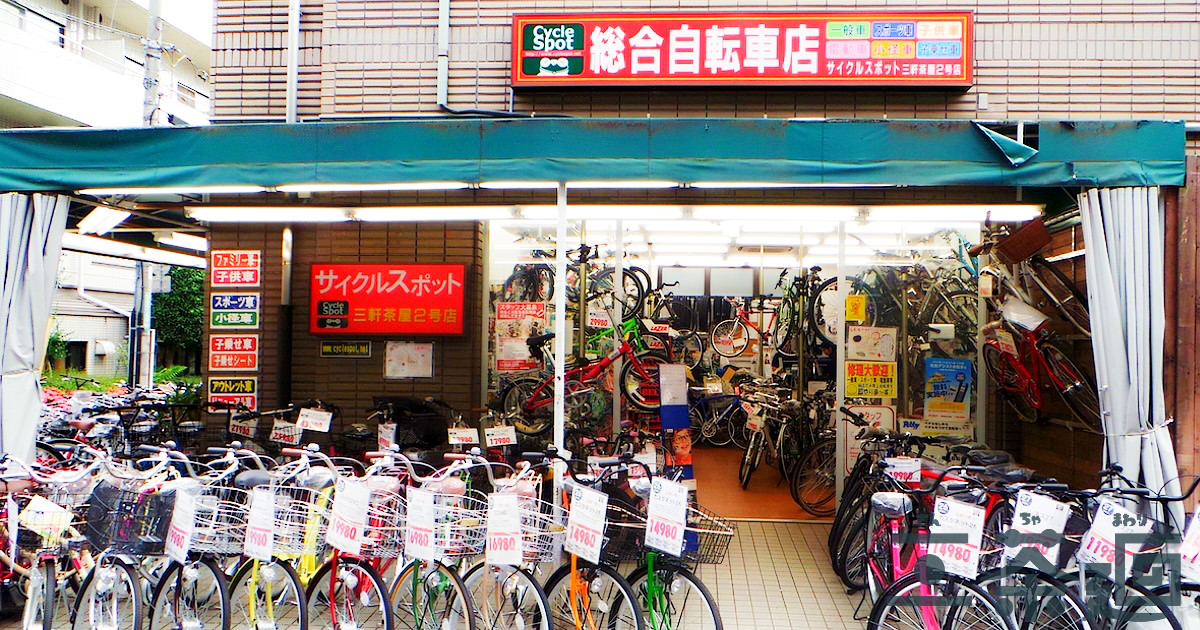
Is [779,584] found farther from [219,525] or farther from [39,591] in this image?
[39,591]

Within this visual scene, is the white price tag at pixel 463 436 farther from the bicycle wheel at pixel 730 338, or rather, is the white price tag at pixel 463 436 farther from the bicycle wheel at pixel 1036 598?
the bicycle wheel at pixel 730 338

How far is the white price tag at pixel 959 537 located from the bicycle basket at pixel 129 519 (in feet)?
13.8

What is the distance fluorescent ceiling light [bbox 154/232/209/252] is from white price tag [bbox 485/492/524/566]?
6752 millimetres

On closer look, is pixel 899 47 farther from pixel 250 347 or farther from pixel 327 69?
pixel 250 347

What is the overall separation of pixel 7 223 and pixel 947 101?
731cm

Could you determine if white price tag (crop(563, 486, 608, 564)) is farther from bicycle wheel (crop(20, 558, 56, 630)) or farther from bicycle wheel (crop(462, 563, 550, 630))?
bicycle wheel (crop(20, 558, 56, 630))

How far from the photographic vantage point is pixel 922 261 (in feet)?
27.3

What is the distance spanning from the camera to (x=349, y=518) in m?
4.39

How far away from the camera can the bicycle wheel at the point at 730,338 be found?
13227mm

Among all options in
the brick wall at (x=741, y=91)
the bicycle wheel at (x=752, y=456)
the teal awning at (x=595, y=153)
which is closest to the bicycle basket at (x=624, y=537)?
the teal awning at (x=595, y=153)

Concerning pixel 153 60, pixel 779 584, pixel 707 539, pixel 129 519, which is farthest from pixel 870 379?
pixel 153 60

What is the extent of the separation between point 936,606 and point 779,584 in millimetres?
2066

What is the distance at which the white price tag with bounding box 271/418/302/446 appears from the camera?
25.0 feet

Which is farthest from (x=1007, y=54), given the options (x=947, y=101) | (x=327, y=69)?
(x=327, y=69)
